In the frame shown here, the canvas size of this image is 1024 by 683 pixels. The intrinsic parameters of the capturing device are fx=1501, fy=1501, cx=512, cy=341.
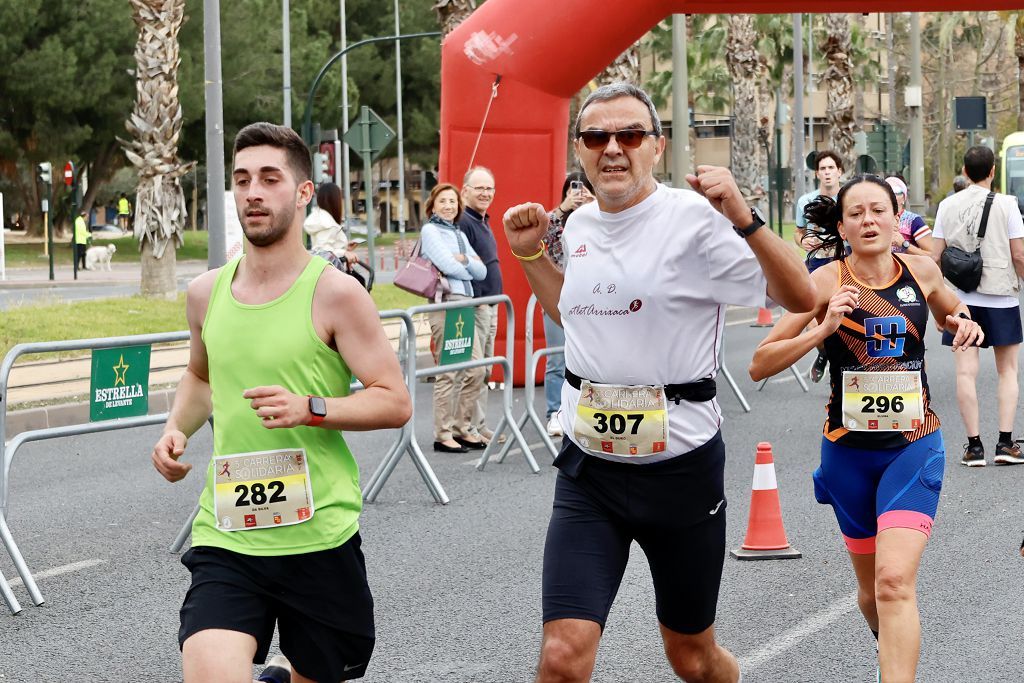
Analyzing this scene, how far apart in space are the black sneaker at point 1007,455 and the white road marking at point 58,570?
5.61m

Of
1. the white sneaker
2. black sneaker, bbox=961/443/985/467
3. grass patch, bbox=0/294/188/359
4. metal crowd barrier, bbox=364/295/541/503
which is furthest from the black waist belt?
grass patch, bbox=0/294/188/359

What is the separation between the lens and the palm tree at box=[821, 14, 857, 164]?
1119 inches

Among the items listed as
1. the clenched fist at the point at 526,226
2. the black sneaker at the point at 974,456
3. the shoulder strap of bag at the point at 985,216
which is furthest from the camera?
the shoulder strap of bag at the point at 985,216

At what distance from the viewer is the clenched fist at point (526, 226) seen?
13.6 ft

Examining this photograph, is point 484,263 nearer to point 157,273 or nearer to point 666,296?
point 666,296

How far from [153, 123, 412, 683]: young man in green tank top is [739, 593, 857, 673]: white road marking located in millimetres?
2139

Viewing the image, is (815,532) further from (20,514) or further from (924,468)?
(20,514)

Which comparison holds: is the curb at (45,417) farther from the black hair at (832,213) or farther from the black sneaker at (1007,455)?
the black hair at (832,213)

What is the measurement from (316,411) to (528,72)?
10.4 metres

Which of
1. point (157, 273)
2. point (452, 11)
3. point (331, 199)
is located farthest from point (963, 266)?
point (157, 273)

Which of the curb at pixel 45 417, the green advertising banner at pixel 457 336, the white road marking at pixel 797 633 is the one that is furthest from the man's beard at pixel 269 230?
the curb at pixel 45 417

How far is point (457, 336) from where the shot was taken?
32.1ft

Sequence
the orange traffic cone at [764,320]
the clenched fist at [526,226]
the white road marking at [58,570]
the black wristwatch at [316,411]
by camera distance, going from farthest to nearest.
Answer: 1. the orange traffic cone at [764,320]
2. the white road marking at [58,570]
3. the clenched fist at [526,226]
4. the black wristwatch at [316,411]

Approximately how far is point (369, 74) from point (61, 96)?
2302 cm
